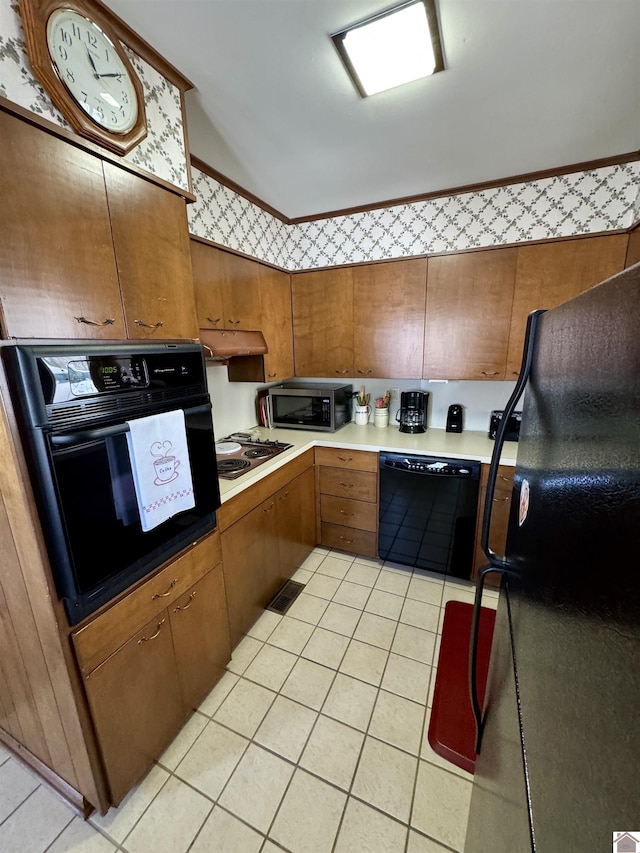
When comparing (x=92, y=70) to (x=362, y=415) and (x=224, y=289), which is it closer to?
(x=224, y=289)

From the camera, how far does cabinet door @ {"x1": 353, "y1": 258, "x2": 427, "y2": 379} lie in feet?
7.64

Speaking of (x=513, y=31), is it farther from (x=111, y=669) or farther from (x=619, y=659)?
(x=111, y=669)

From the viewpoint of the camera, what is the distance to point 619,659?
280 millimetres

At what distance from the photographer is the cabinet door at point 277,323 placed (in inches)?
92.9

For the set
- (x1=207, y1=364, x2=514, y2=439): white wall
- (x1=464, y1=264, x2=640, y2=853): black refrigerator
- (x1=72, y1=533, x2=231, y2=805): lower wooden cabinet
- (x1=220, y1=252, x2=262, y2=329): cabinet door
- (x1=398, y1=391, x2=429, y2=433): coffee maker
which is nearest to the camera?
(x1=464, y1=264, x2=640, y2=853): black refrigerator

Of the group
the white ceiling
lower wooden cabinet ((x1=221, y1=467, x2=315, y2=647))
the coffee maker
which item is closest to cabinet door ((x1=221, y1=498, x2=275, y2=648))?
lower wooden cabinet ((x1=221, y1=467, x2=315, y2=647))

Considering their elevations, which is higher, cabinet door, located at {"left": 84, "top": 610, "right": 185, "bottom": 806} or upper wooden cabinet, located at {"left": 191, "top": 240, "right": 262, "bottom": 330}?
upper wooden cabinet, located at {"left": 191, "top": 240, "right": 262, "bottom": 330}

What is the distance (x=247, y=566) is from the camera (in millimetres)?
1859

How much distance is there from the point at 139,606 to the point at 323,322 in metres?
2.13

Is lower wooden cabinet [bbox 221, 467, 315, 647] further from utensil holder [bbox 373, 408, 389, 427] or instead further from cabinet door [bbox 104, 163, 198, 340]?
cabinet door [bbox 104, 163, 198, 340]

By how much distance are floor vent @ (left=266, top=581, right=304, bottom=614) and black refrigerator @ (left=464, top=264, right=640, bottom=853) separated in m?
1.63

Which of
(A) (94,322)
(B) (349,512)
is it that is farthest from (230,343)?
(B) (349,512)

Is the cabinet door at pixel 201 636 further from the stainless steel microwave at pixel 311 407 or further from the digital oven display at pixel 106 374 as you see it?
the stainless steel microwave at pixel 311 407

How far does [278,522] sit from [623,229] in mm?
2591
